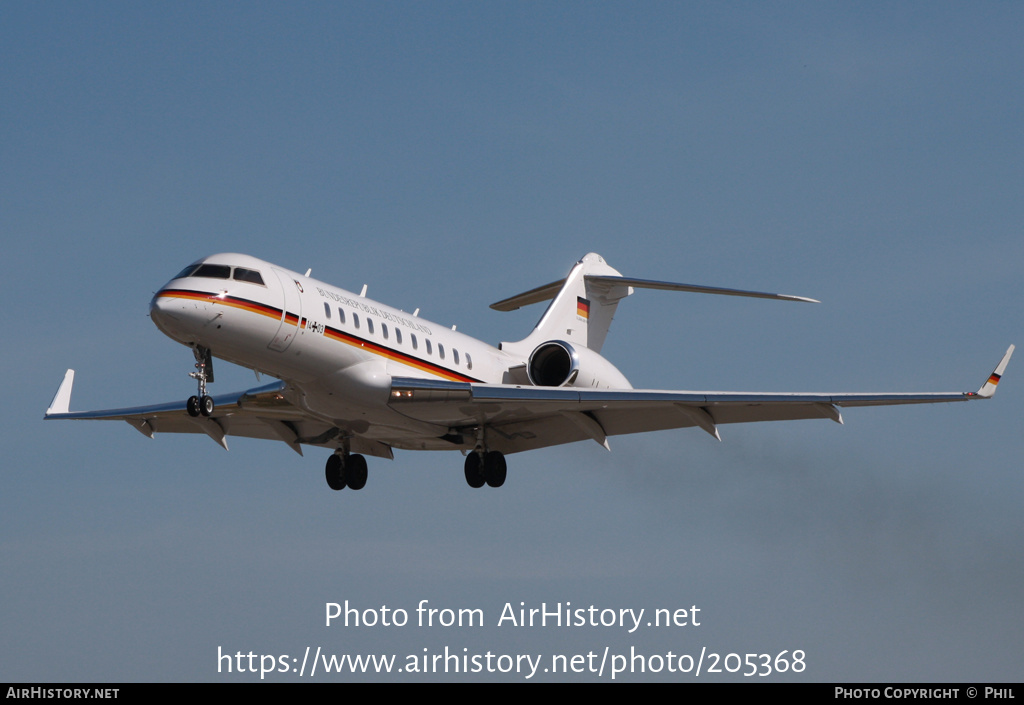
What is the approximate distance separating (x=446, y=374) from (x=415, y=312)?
4.02 feet

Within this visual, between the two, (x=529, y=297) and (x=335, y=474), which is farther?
(x=529, y=297)

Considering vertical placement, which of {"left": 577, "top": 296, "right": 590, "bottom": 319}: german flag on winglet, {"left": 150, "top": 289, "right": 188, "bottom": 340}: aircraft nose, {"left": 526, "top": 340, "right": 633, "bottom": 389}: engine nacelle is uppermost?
{"left": 577, "top": 296, "right": 590, "bottom": 319}: german flag on winglet

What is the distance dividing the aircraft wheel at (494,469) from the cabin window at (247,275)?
19.7 feet

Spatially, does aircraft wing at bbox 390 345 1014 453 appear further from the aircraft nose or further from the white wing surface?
the aircraft nose

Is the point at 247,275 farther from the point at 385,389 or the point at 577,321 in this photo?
the point at 577,321

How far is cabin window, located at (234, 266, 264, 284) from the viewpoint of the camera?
19.6 m

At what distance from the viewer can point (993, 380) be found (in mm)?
19422

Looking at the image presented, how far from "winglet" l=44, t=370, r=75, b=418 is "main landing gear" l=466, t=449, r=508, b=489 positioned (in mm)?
8710

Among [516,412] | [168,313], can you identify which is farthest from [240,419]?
[168,313]

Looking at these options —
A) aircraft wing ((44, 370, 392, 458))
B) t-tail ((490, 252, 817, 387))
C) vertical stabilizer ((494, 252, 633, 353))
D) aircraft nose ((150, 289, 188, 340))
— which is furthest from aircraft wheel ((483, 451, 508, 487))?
aircraft nose ((150, 289, 188, 340))

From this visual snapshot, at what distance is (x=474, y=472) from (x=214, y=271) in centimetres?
656
